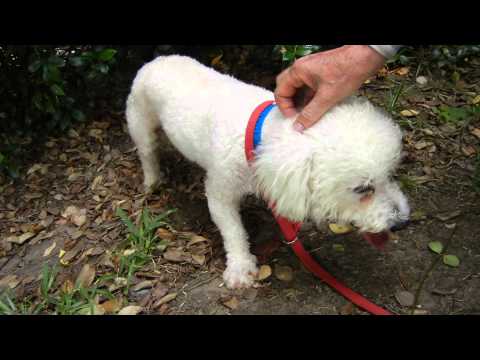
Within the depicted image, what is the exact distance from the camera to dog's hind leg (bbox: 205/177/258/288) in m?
2.65

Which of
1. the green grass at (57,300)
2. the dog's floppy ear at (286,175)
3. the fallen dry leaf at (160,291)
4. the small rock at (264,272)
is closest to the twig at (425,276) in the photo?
the dog's floppy ear at (286,175)

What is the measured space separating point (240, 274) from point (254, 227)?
1.66 feet

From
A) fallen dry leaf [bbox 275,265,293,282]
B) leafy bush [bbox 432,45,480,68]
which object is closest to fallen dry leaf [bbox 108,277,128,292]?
fallen dry leaf [bbox 275,265,293,282]

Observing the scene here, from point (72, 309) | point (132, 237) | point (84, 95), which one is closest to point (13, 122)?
point (84, 95)

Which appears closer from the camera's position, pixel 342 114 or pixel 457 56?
pixel 342 114

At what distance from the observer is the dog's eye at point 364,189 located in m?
2.05

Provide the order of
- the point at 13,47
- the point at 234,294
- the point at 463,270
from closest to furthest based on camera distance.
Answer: the point at 463,270 → the point at 234,294 → the point at 13,47

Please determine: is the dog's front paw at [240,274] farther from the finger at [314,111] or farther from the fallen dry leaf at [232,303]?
the finger at [314,111]

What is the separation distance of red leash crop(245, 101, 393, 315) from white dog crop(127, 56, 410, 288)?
8 centimetres

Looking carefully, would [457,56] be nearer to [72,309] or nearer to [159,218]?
[159,218]

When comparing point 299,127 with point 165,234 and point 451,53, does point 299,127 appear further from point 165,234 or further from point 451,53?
point 451,53

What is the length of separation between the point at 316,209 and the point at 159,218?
4.39 ft

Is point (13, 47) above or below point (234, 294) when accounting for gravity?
above

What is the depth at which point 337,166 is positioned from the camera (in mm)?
1974
